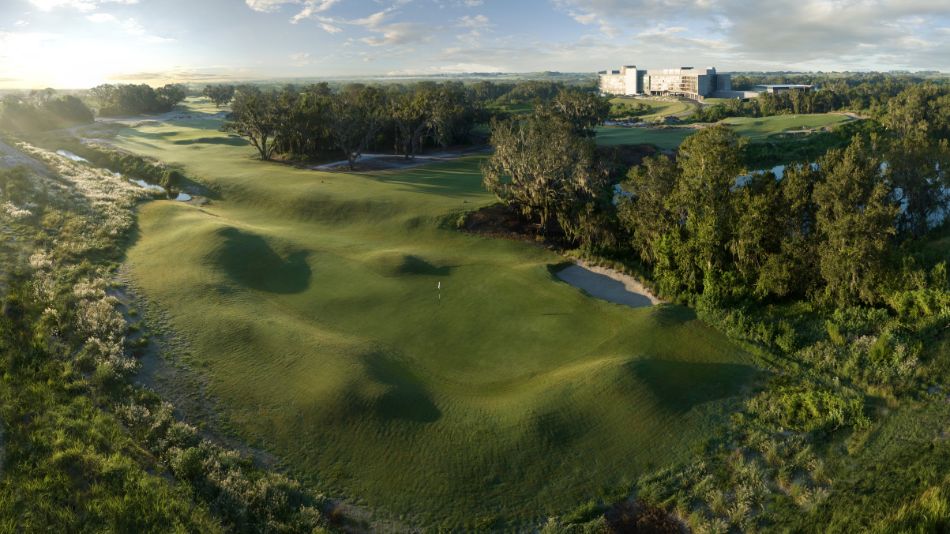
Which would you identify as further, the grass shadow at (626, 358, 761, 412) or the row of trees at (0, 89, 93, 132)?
the row of trees at (0, 89, 93, 132)

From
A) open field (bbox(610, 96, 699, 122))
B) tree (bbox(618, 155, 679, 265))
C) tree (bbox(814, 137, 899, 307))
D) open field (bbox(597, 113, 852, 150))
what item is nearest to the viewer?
tree (bbox(814, 137, 899, 307))

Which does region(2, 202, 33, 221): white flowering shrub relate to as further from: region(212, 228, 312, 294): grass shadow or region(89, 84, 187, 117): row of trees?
region(89, 84, 187, 117): row of trees

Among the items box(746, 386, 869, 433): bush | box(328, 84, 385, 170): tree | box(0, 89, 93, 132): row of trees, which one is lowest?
box(746, 386, 869, 433): bush

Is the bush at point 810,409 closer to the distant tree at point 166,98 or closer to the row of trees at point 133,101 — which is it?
the row of trees at point 133,101

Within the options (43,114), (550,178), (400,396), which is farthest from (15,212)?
(43,114)

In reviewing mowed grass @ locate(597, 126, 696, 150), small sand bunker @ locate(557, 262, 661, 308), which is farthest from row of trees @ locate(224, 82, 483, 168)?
small sand bunker @ locate(557, 262, 661, 308)

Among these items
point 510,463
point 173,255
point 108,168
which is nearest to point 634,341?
point 510,463

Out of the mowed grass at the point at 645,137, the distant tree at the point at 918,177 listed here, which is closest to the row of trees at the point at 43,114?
the mowed grass at the point at 645,137

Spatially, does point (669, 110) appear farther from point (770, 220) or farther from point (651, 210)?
point (770, 220)

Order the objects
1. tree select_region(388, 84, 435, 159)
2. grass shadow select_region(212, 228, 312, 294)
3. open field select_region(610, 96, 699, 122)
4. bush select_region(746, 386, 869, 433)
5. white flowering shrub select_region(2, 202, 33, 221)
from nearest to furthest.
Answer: bush select_region(746, 386, 869, 433) < grass shadow select_region(212, 228, 312, 294) < white flowering shrub select_region(2, 202, 33, 221) < tree select_region(388, 84, 435, 159) < open field select_region(610, 96, 699, 122)
